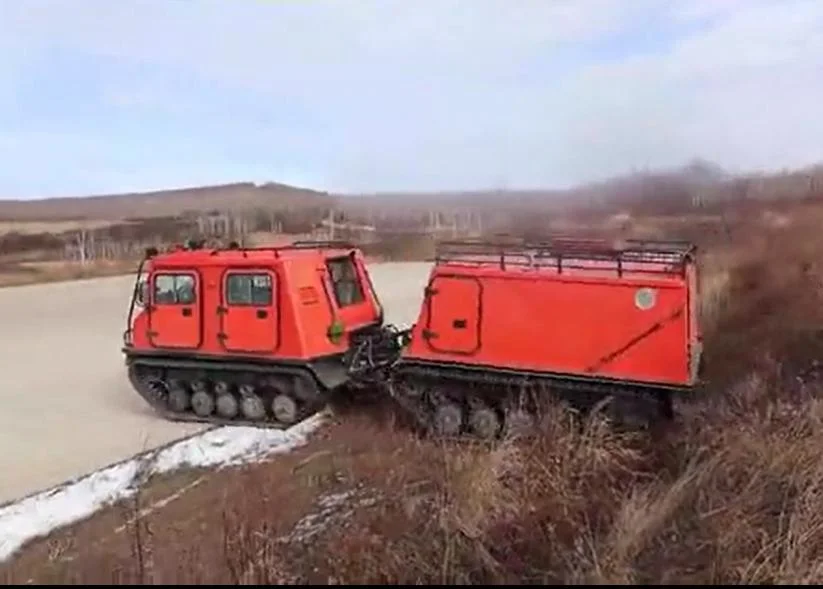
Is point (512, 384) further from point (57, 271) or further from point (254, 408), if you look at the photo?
point (57, 271)

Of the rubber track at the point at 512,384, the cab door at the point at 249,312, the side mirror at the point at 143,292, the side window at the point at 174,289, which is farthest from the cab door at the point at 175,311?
the rubber track at the point at 512,384

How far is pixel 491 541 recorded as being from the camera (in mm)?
5145

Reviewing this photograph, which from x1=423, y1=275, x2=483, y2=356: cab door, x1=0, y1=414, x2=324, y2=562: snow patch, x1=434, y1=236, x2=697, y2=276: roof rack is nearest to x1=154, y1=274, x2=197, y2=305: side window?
x1=0, y1=414, x2=324, y2=562: snow patch

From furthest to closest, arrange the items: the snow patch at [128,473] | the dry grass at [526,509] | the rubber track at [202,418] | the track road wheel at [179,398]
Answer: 1. the track road wheel at [179,398]
2. the rubber track at [202,418]
3. the snow patch at [128,473]
4. the dry grass at [526,509]

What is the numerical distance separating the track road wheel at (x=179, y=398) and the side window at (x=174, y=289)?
111cm

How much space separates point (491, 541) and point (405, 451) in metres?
5.38

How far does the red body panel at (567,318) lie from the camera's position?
1155 centimetres

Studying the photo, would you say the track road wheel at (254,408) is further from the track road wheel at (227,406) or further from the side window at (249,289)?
the side window at (249,289)

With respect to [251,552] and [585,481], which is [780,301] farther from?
[251,552]

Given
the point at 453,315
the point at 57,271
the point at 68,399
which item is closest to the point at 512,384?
the point at 453,315

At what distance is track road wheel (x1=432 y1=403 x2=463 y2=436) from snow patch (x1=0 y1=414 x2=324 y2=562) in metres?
1.48

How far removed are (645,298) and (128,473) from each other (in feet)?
18.2

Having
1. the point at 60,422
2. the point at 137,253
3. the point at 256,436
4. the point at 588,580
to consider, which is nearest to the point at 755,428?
the point at 588,580

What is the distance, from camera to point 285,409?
545 inches
